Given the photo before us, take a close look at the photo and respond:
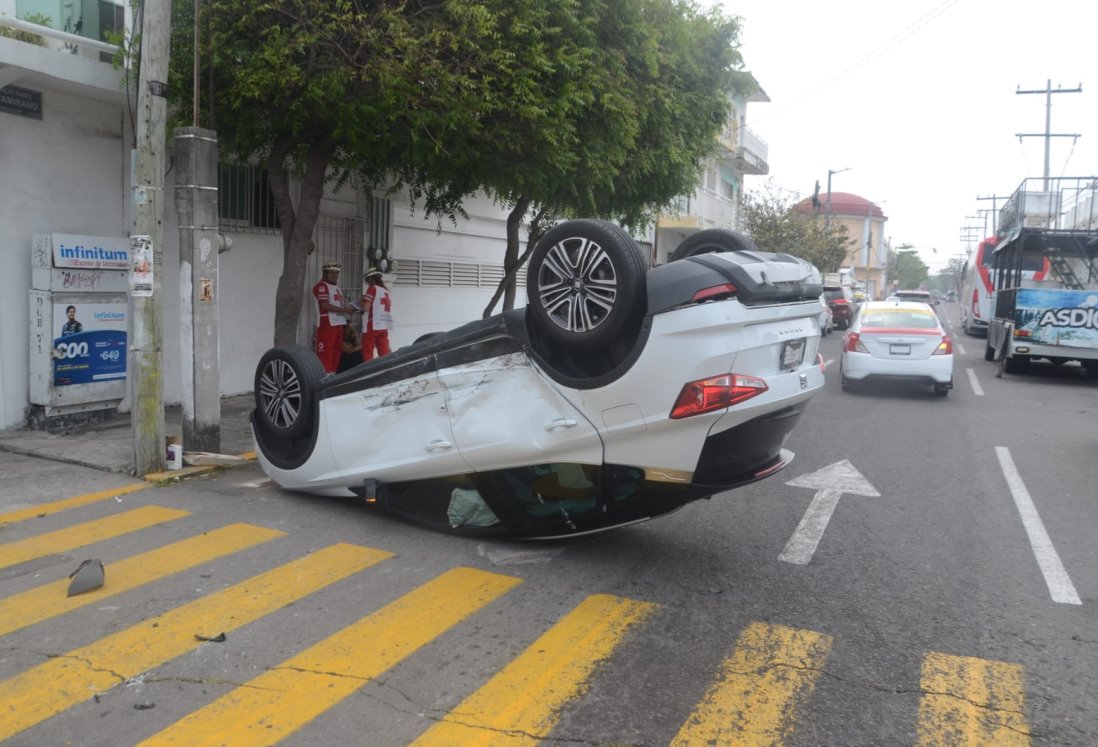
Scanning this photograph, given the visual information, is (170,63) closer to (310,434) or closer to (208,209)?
(208,209)

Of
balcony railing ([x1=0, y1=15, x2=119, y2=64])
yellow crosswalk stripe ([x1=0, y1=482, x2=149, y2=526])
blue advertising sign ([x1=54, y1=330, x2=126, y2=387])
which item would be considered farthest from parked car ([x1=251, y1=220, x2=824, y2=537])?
balcony railing ([x1=0, y1=15, x2=119, y2=64])

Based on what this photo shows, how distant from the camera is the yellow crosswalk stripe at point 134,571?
15.3 feet

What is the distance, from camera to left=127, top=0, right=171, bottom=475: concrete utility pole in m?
7.59

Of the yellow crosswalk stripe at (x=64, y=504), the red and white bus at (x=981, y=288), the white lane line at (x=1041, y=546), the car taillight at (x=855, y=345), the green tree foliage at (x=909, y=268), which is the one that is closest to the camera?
the white lane line at (x=1041, y=546)

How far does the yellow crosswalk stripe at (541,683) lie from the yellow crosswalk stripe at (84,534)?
347cm

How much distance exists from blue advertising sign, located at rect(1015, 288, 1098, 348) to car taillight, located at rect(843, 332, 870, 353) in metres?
4.44

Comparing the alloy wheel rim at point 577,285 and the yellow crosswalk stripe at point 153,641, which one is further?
the alloy wheel rim at point 577,285

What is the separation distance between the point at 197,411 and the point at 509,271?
7820 millimetres

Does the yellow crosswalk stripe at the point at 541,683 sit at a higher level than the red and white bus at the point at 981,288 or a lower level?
lower

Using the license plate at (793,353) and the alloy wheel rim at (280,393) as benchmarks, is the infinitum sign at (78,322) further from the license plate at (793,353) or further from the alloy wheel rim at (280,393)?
the license plate at (793,353)

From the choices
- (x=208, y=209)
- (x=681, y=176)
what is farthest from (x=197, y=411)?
(x=681, y=176)

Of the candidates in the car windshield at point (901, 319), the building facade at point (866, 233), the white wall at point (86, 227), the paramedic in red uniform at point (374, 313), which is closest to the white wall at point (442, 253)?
the white wall at point (86, 227)

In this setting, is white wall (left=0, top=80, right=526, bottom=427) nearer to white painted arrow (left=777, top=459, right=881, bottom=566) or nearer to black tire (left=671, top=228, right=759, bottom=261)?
black tire (left=671, top=228, right=759, bottom=261)

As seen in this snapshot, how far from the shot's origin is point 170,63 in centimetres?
839
